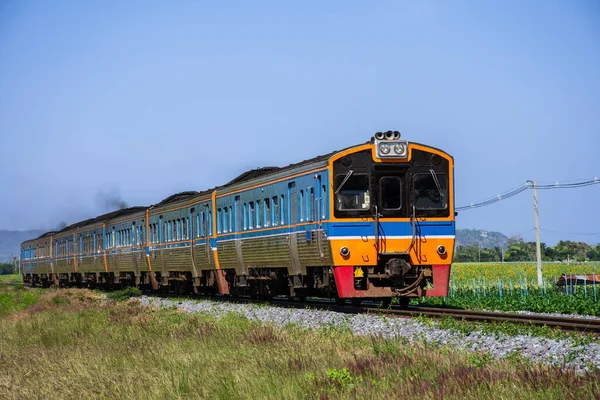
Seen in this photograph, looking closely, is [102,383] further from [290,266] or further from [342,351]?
[290,266]

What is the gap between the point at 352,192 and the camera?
770 inches

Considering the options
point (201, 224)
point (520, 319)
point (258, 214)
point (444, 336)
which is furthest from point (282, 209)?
point (444, 336)

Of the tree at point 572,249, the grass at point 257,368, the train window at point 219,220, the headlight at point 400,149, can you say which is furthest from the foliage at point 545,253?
the grass at point 257,368

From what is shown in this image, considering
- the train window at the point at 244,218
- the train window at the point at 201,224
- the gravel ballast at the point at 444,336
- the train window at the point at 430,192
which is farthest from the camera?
the train window at the point at 201,224

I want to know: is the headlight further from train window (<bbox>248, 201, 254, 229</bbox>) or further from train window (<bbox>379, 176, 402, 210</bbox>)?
train window (<bbox>248, 201, 254, 229</bbox>)

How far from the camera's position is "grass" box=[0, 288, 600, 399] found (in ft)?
31.0

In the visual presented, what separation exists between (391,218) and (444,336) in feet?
16.8

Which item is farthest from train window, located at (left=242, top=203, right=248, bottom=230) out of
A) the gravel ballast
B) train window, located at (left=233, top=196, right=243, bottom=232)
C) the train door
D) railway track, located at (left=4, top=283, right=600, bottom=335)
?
the train door

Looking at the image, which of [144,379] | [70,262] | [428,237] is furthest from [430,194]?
[70,262]

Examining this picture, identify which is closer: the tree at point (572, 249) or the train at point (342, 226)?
the train at point (342, 226)

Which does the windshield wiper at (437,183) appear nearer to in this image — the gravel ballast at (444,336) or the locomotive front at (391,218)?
the locomotive front at (391,218)

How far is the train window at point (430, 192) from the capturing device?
19938 millimetres

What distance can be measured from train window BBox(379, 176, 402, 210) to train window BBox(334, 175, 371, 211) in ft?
1.04

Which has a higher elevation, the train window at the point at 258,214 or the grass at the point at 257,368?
the train window at the point at 258,214
